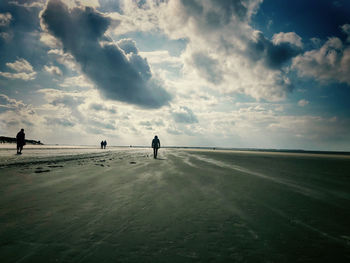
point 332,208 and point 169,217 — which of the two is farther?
point 332,208

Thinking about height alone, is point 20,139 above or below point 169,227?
above

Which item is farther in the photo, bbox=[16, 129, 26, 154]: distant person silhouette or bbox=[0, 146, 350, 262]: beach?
bbox=[16, 129, 26, 154]: distant person silhouette

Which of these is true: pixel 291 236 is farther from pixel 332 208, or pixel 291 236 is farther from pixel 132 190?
pixel 132 190

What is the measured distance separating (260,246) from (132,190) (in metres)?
4.28

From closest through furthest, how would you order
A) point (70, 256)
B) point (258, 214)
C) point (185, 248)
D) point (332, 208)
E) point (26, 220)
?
point (70, 256) < point (185, 248) < point (26, 220) < point (258, 214) < point (332, 208)

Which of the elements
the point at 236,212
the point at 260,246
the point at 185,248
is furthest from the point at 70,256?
the point at 236,212

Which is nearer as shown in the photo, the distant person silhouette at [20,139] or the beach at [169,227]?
Result: the beach at [169,227]

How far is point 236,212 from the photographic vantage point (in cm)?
421

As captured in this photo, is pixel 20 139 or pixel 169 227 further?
pixel 20 139

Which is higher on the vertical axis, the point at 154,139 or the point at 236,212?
the point at 154,139

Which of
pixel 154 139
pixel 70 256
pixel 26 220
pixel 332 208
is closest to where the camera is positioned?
pixel 70 256

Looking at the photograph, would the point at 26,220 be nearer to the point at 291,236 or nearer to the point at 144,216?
the point at 144,216

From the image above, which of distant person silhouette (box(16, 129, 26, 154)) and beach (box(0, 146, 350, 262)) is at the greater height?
distant person silhouette (box(16, 129, 26, 154))

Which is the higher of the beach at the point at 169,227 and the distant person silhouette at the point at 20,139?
the distant person silhouette at the point at 20,139
